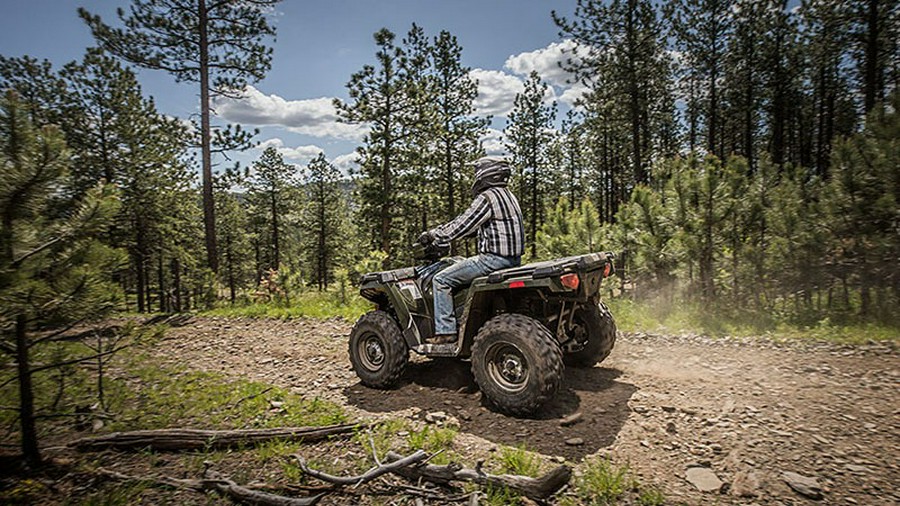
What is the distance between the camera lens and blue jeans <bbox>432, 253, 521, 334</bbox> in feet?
14.6

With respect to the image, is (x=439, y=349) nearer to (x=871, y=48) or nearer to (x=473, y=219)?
(x=473, y=219)

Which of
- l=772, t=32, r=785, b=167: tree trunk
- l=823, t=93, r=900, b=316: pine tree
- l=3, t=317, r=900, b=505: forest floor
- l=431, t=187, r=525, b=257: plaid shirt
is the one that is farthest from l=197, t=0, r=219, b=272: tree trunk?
l=772, t=32, r=785, b=167: tree trunk

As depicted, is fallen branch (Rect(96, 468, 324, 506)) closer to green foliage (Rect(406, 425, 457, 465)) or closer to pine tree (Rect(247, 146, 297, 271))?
green foliage (Rect(406, 425, 457, 465))

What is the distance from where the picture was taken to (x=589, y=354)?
5.07 meters

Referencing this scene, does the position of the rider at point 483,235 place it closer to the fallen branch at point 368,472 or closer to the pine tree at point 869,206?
the fallen branch at point 368,472

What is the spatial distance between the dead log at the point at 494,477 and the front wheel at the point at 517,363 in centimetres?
90

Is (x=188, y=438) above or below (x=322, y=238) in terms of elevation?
below

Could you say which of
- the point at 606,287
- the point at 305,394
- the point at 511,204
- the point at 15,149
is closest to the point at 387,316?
the point at 305,394

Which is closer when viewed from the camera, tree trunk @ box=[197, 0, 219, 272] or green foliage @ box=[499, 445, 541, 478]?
green foliage @ box=[499, 445, 541, 478]

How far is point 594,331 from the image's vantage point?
16.3 ft

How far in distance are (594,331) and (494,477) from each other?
2.57 metres

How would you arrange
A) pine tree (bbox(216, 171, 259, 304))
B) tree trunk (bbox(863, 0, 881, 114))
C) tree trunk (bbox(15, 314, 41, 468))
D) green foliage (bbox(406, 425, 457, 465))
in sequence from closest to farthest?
tree trunk (bbox(15, 314, 41, 468)) < green foliage (bbox(406, 425, 457, 465)) < tree trunk (bbox(863, 0, 881, 114)) < pine tree (bbox(216, 171, 259, 304))

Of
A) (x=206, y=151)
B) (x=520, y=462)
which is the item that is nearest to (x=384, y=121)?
(x=206, y=151)

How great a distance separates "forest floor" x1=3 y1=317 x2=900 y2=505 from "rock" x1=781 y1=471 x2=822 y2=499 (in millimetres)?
13
